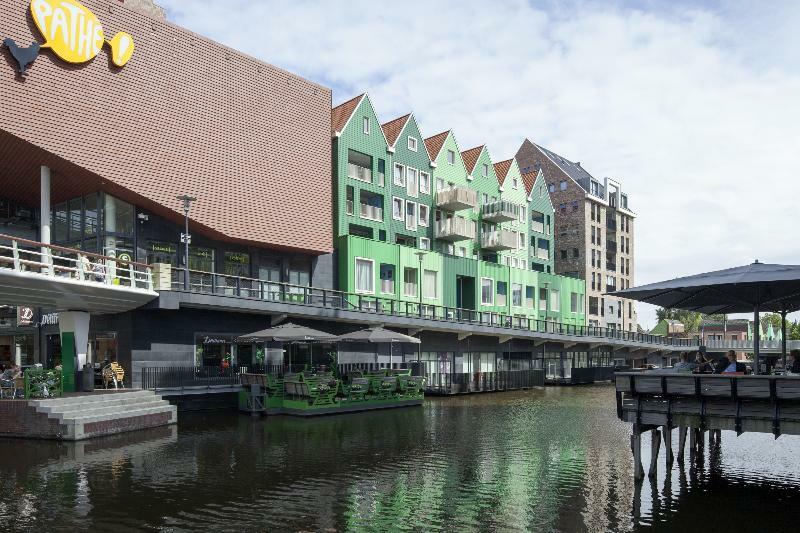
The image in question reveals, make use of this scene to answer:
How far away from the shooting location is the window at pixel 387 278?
45.2 m

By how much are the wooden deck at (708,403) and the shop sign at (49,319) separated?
28.5 meters

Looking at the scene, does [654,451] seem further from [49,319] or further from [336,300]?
[49,319]

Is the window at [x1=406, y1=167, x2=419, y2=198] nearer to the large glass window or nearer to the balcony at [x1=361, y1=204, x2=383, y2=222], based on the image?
the balcony at [x1=361, y1=204, x2=383, y2=222]

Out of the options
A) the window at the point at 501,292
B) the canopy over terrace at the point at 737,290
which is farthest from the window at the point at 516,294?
the canopy over terrace at the point at 737,290

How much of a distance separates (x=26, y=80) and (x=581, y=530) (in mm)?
27820

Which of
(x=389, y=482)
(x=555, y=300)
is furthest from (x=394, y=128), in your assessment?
(x=389, y=482)

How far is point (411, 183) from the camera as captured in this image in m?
50.5

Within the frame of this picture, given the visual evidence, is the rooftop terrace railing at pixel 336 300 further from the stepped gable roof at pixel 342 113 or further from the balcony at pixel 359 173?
the stepped gable roof at pixel 342 113

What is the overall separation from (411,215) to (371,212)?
4.84 m

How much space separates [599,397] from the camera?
129ft

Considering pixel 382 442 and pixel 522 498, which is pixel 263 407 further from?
pixel 522 498

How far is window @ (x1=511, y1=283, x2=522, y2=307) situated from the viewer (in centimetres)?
5772

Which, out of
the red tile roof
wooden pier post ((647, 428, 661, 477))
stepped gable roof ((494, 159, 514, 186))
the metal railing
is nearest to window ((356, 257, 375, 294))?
the metal railing

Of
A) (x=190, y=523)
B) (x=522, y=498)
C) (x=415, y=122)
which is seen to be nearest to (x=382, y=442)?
(x=522, y=498)
